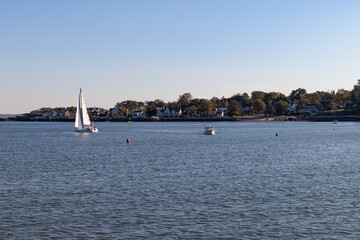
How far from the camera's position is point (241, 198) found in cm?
3244

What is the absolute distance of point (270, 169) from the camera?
49125 millimetres

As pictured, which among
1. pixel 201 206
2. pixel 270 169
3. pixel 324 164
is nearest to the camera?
pixel 201 206

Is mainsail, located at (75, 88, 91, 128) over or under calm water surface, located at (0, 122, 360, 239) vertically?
→ over

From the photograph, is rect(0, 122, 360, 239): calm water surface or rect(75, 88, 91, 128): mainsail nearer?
rect(0, 122, 360, 239): calm water surface

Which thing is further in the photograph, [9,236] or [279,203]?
[279,203]

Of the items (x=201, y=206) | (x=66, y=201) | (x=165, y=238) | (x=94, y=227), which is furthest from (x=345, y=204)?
(x=66, y=201)

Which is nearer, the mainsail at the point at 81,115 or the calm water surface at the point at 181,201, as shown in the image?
the calm water surface at the point at 181,201

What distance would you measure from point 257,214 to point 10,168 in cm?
3440

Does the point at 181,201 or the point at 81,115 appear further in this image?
the point at 81,115

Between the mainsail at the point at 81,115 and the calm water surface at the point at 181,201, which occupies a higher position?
the mainsail at the point at 81,115

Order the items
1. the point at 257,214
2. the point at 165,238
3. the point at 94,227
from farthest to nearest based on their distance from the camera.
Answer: the point at 257,214 → the point at 94,227 → the point at 165,238

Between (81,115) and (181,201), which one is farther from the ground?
(81,115)

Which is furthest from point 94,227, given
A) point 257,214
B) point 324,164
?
point 324,164

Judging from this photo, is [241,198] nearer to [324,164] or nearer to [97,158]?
[324,164]
